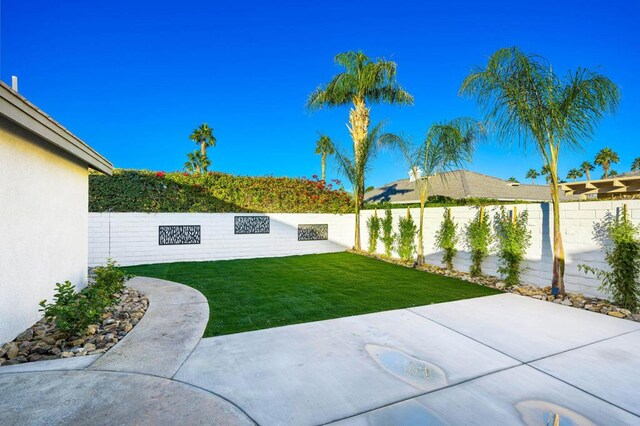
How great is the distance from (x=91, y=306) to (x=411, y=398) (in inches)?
136

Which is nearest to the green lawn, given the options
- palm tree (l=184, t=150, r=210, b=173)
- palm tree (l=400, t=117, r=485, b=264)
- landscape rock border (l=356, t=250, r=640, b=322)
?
landscape rock border (l=356, t=250, r=640, b=322)

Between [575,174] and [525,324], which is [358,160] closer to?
[525,324]

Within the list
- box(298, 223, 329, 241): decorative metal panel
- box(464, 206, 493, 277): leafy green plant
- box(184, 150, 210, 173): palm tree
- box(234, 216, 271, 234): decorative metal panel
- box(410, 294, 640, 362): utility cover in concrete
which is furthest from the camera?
box(184, 150, 210, 173): palm tree

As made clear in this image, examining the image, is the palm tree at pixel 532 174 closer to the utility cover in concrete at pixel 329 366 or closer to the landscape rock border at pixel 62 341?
the utility cover in concrete at pixel 329 366

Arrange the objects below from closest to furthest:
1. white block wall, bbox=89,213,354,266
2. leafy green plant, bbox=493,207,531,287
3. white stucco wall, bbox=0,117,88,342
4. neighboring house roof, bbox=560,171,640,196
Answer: white stucco wall, bbox=0,117,88,342
leafy green plant, bbox=493,207,531,287
neighboring house roof, bbox=560,171,640,196
white block wall, bbox=89,213,354,266

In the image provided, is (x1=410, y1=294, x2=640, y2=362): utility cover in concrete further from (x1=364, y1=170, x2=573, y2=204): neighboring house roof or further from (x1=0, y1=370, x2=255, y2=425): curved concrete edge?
(x1=364, y1=170, x2=573, y2=204): neighboring house roof

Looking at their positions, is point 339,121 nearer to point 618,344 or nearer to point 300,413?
point 618,344

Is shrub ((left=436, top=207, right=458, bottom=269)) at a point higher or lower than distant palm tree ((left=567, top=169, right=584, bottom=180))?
lower

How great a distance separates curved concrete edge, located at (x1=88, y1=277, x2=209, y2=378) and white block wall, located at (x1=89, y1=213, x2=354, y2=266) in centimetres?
384

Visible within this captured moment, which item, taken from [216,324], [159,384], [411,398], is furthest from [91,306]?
[411,398]

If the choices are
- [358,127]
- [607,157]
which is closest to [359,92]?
[358,127]

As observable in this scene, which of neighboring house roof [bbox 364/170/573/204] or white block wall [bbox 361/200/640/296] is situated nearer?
white block wall [bbox 361/200/640/296]

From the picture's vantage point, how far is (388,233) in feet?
30.5

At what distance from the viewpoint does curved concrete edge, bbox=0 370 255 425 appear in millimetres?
1825
